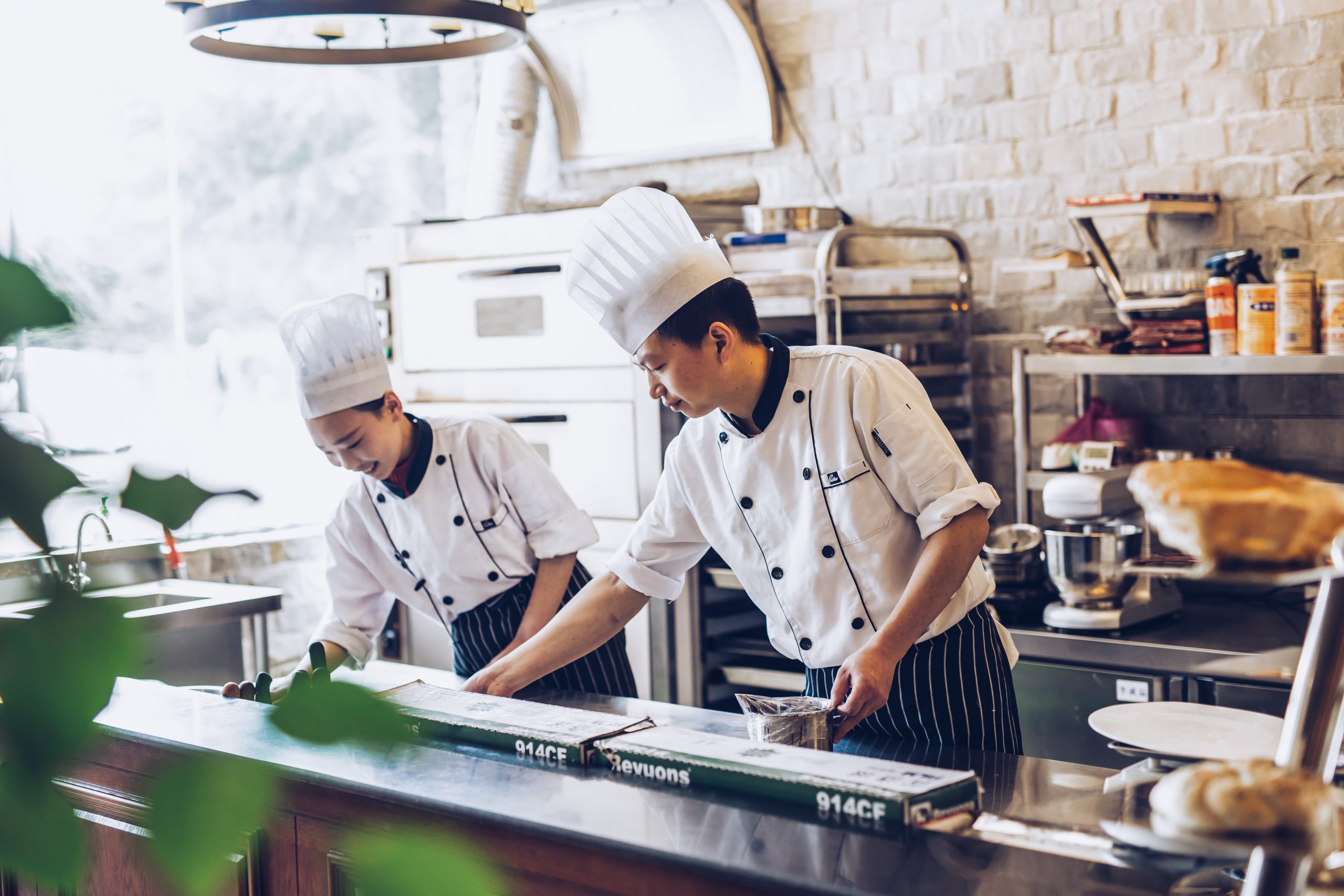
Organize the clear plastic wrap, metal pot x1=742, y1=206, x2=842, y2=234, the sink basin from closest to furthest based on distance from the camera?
the clear plastic wrap → the sink basin → metal pot x1=742, y1=206, x2=842, y2=234

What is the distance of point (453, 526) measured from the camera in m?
2.73

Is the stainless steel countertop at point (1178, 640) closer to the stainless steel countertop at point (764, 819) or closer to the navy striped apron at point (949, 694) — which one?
the navy striped apron at point (949, 694)

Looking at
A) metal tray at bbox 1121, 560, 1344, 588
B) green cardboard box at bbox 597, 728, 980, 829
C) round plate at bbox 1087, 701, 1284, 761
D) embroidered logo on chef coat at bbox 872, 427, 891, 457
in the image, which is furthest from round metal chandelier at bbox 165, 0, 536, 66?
metal tray at bbox 1121, 560, 1344, 588

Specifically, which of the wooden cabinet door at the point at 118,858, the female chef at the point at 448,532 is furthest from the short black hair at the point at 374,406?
the wooden cabinet door at the point at 118,858

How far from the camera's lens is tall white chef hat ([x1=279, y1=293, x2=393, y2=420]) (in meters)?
2.59

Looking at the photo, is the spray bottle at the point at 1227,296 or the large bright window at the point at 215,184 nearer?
the spray bottle at the point at 1227,296

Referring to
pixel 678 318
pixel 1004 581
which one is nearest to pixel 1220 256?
pixel 1004 581

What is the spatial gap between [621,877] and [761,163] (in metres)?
3.37

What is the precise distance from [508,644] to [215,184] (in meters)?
2.73

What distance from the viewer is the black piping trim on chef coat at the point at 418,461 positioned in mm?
2742

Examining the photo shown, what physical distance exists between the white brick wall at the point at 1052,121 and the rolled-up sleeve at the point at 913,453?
5.85 feet

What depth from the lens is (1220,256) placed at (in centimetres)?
323

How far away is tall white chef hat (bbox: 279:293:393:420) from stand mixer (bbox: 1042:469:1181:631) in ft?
5.55

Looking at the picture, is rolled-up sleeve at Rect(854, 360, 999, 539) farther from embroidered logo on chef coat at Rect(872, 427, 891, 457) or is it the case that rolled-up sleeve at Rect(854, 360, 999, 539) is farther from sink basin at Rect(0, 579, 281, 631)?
sink basin at Rect(0, 579, 281, 631)
